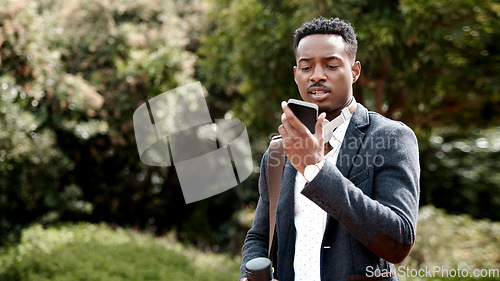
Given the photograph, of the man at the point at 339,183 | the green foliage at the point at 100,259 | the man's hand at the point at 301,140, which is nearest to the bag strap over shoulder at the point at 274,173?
the man at the point at 339,183

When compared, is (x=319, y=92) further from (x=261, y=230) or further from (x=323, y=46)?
(x=261, y=230)

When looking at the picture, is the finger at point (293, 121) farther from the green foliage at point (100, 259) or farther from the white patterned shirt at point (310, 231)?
the green foliage at point (100, 259)

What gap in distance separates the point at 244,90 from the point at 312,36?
557cm

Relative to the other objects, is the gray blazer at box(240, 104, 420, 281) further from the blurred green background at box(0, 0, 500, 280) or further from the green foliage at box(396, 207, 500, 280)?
the green foliage at box(396, 207, 500, 280)

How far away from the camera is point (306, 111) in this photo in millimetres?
1362

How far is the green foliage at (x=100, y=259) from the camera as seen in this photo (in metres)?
6.50

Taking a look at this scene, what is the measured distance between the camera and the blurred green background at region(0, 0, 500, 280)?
5.82 m

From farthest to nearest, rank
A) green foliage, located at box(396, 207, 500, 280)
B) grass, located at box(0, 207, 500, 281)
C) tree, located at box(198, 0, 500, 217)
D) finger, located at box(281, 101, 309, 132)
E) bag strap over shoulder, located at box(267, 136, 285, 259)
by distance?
green foliage, located at box(396, 207, 500, 280) < grass, located at box(0, 207, 500, 281) < tree, located at box(198, 0, 500, 217) < bag strap over shoulder, located at box(267, 136, 285, 259) < finger, located at box(281, 101, 309, 132)

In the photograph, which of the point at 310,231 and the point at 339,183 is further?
the point at 310,231

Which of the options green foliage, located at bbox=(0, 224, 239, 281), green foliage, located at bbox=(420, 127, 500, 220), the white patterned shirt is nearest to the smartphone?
the white patterned shirt

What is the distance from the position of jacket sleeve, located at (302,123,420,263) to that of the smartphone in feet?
0.43

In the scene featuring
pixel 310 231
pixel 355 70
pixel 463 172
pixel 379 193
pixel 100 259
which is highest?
pixel 355 70

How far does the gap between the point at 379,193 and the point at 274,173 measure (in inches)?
19.3

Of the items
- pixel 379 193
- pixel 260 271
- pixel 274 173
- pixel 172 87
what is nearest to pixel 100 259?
pixel 172 87
